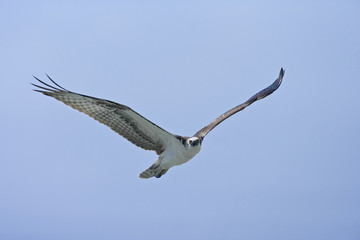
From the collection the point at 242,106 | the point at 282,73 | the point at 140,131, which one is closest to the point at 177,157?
the point at 140,131

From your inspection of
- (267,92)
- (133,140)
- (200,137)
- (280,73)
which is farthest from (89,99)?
(280,73)

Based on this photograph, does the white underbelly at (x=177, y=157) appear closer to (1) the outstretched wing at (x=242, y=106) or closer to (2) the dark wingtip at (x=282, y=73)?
(1) the outstretched wing at (x=242, y=106)

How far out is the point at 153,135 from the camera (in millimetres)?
A: 11250

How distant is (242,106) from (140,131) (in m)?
2.83

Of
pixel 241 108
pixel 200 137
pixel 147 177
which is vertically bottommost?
pixel 147 177

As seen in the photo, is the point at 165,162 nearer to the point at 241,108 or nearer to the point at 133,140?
the point at 133,140

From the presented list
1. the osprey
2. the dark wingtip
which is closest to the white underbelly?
the osprey

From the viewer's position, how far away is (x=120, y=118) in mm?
10859

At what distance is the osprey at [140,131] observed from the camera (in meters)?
10.5

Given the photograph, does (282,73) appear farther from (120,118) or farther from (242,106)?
(120,118)

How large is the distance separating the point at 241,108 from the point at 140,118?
3.05 metres

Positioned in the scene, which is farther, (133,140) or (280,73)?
(280,73)

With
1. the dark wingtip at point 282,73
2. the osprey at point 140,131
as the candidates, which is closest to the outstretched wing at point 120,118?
the osprey at point 140,131

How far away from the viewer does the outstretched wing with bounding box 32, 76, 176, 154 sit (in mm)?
10397
